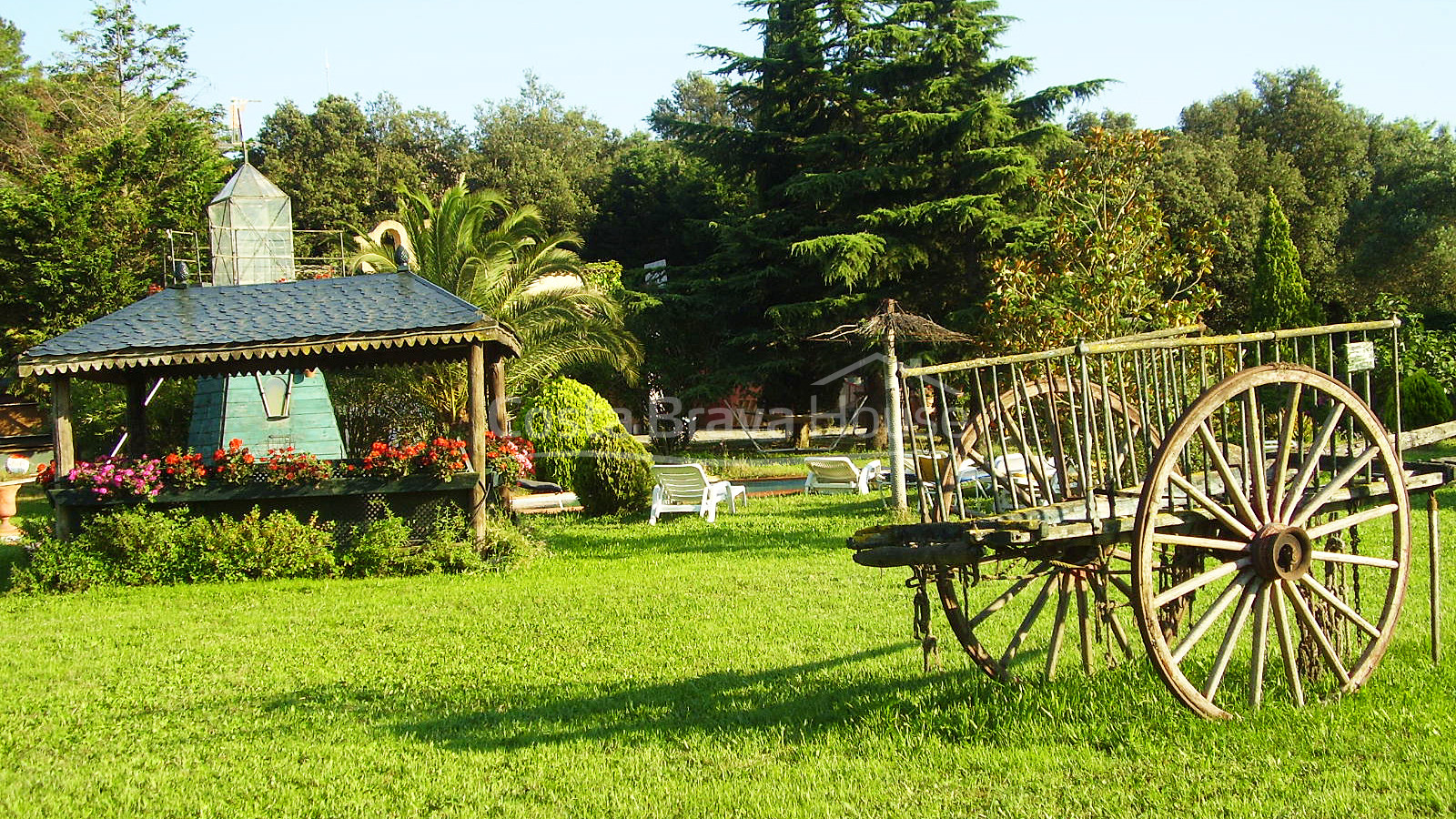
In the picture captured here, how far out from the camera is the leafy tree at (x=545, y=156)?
51.3m

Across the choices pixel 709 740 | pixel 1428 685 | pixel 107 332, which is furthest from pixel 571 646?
pixel 107 332

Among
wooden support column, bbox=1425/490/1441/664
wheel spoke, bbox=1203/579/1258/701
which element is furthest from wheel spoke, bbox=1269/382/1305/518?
wooden support column, bbox=1425/490/1441/664

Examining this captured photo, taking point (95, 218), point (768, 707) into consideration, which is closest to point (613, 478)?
point (768, 707)

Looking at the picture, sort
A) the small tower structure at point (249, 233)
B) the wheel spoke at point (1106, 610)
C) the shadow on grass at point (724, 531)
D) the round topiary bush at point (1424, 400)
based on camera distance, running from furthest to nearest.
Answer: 1. the round topiary bush at point (1424, 400)
2. the small tower structure at point (249, 233)
3. the shadow on grass at point (724, 531)
4. the wheel spoke at point (1106, 610)

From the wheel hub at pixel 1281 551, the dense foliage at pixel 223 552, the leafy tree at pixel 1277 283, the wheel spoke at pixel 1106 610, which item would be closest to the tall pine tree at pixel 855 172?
the leafy tree at pixel 1277 283

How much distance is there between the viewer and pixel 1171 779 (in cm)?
477

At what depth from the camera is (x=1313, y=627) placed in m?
5.37

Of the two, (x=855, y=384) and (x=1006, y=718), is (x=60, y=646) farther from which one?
(x=855, y=384)

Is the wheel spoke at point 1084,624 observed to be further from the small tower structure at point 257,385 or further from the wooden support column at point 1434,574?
the small tower structure at point 257,385

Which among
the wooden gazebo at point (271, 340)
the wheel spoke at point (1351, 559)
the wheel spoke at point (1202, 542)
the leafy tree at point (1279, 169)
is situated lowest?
the wheel spoke at point (1351, 559)

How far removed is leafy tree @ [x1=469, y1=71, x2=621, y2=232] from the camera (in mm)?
51312

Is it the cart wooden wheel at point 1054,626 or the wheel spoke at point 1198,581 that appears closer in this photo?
the wheel spoke at point 1198,581

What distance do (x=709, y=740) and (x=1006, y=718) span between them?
1.44 metres

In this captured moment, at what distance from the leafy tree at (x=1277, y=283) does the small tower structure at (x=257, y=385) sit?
2257 centimetres
